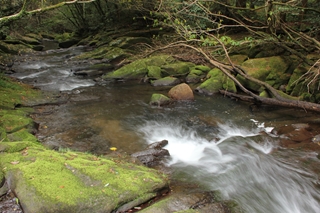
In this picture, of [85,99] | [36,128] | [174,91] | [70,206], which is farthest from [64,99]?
[70,206]

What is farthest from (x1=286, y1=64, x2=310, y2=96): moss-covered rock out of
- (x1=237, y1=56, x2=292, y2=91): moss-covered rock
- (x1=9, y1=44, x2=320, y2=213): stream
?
(x1=9, y1=44, x2=320, y2=213): stream

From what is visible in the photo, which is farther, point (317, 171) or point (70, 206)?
point (317, 171)

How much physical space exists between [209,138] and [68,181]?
4476 millimetres

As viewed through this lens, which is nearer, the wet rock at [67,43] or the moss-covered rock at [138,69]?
the moss-covered rock at [138,69]

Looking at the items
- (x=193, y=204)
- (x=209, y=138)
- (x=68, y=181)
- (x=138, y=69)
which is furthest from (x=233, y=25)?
(x=68, y=181)

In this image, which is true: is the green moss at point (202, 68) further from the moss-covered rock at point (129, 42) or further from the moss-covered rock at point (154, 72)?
the moss-covered rock at point (129, 42)

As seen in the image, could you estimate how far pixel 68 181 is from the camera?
3613 mm

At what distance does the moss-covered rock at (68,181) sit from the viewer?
327 cm

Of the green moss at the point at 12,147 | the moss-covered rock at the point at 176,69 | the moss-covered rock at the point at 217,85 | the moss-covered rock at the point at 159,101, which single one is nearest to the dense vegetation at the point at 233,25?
the moss-covered rock at the point at 217,85

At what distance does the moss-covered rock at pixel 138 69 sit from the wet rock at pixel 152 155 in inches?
310

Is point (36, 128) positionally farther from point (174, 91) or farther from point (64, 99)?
point (174, 91)

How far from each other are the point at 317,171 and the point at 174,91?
6.11m

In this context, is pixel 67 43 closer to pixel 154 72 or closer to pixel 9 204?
pixel 154 72

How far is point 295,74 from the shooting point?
9906 mm
